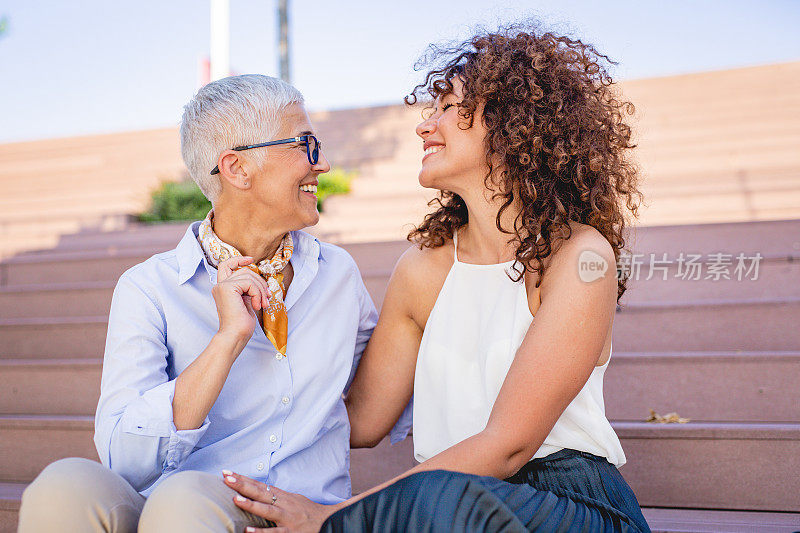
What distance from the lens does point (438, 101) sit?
6.69ft

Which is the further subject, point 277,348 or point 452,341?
point 452,341

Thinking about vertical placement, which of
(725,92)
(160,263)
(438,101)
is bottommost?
(160,263)

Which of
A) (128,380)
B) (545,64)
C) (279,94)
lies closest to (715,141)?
(545,64)

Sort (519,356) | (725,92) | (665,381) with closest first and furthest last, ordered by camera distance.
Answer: (519,356) → (665,381) → (725,92)

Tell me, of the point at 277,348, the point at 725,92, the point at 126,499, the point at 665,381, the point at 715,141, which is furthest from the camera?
the point at 725,92

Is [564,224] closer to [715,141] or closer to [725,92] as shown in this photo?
[715,141]

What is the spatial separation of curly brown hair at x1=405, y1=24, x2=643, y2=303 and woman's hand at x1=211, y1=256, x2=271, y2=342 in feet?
2.21

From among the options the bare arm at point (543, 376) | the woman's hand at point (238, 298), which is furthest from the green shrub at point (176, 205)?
the bare arm at point (543, 376)

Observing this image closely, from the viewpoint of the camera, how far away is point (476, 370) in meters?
1.93

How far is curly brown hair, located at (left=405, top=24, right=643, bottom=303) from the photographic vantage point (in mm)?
1890

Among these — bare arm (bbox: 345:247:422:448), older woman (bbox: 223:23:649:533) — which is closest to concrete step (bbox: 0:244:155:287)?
bare arm (bbox: 345:247:422:448)

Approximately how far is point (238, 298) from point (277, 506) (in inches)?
19.4

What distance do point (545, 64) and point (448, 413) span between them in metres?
0.99

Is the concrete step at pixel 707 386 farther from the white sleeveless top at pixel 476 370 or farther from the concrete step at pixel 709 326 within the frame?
the white sleeveless top at pixel 476 370
